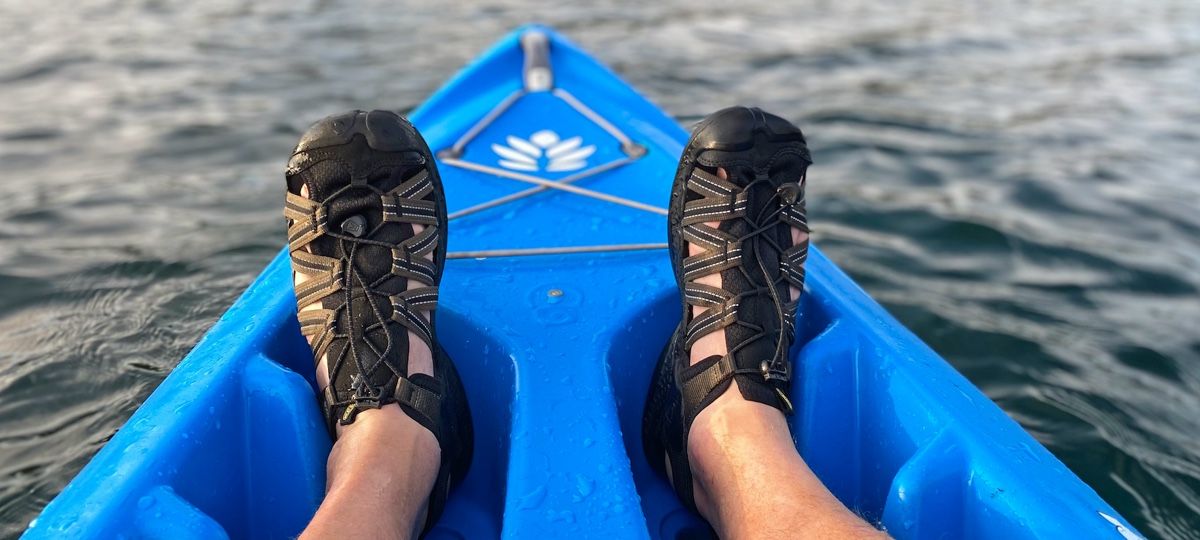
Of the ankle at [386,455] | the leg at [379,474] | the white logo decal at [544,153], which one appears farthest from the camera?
the white logo decal at [544,153]

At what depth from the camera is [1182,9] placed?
791 cm

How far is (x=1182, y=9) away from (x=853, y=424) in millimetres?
8139

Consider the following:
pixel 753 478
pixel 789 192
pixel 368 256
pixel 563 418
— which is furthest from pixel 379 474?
A: pixel 789 192

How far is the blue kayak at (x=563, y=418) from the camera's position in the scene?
4.77 ft

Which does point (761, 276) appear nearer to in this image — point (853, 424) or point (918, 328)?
point (853, 424)

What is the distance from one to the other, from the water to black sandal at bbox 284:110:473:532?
107 cm

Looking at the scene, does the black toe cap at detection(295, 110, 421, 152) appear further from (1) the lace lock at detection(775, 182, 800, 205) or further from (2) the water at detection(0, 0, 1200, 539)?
(2) the water at detection(0, 0, 1200, 539)

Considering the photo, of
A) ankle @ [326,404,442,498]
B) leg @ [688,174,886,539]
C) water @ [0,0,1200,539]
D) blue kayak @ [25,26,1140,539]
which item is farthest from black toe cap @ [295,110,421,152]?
water @ [0,0,1200,539]

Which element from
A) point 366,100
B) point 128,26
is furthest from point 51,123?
point 128,26

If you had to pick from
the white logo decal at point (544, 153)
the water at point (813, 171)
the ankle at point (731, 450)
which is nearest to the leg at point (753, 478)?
the ankle at point (731, 450)

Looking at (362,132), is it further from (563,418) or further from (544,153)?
(544,153)

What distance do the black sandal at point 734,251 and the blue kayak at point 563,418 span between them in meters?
0.12

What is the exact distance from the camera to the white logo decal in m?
2.79

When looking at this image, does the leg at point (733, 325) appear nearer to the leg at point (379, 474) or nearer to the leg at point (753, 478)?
the leg at point (753, 478)
